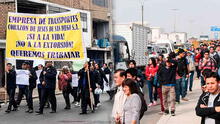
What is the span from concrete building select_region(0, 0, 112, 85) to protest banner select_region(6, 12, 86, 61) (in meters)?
8.11

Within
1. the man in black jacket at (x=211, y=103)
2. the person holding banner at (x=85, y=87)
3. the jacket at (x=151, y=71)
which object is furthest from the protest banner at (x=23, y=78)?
the man in black jacket at (x=211, y=103)

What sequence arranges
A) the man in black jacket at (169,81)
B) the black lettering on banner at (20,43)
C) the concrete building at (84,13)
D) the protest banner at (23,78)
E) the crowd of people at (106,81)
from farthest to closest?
the concrete building at (84,13)
the protest banner at (23,78)
the black lettering on banner at (20,43)
the crowd of people at (106,81)
the man in black jacket at (169,81)

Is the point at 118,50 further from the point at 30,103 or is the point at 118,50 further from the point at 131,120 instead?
the point at 131,120

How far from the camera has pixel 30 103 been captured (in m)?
11.7

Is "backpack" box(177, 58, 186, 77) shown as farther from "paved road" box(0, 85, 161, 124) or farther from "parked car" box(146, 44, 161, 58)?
"parked car" box(146, 44, 161, 58)

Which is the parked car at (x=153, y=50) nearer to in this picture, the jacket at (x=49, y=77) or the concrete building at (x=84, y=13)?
the concrete building at (x=84, y=13)

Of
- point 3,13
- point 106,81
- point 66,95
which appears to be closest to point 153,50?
point 3,13

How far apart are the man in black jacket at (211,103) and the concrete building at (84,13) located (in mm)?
15361

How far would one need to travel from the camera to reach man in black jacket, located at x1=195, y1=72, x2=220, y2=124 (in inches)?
158

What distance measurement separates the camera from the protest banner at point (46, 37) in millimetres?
11047

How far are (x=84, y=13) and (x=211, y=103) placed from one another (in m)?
28.0

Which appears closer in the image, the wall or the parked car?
the wall

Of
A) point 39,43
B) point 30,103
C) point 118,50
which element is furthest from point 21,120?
point 118,50

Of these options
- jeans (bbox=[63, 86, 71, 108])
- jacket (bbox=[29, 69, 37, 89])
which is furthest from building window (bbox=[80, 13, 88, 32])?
jacket (bbox=[29, 69, 37, 89])
